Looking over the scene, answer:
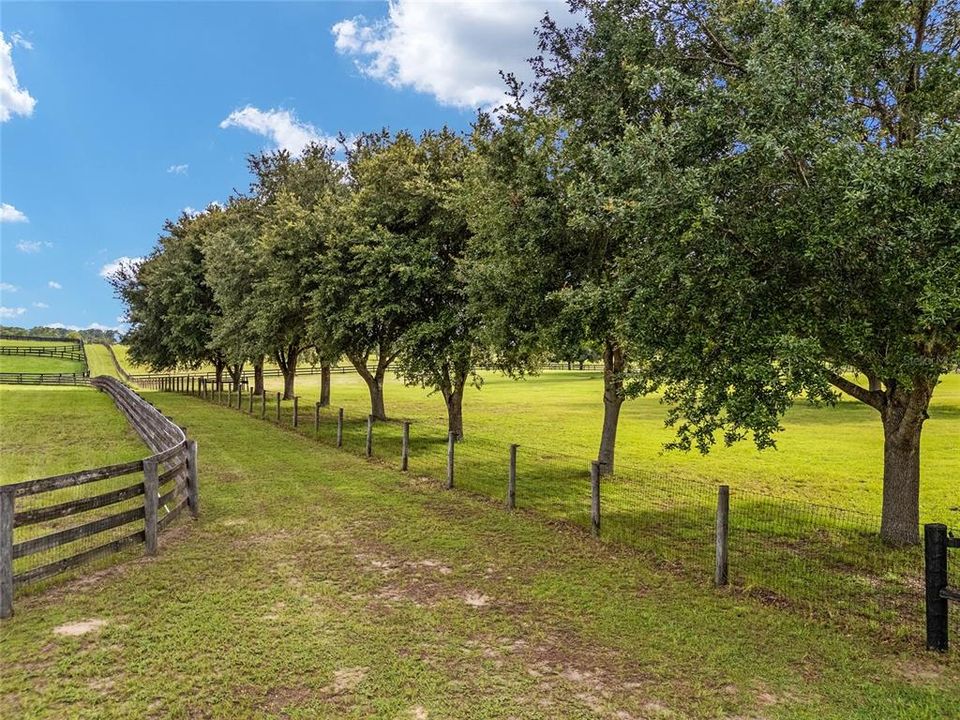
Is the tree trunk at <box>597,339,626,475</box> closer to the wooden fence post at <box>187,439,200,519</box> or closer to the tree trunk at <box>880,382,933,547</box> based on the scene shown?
the tree trunk at <box>880,382,933,547</box>

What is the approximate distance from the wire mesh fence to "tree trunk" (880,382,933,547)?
1.08 feet

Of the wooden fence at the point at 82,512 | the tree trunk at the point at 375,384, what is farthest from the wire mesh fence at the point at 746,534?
the tree trunk at the point at 375,384

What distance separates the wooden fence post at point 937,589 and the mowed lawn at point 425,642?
0.76ft

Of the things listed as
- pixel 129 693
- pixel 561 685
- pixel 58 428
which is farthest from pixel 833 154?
pixel 58 428

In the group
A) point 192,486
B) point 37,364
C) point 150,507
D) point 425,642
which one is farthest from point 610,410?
point 37,364

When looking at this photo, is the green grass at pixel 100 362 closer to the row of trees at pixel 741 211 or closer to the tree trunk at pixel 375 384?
the tree trunk at pixel 375 384

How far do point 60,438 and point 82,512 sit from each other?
14.9m

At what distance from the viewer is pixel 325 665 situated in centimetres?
606

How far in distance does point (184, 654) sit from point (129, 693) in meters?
0.71

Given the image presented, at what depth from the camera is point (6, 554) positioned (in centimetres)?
722

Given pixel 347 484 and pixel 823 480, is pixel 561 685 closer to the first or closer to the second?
pixel 347 484

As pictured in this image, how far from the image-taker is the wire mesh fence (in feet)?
27.3

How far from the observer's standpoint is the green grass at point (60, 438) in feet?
55.7

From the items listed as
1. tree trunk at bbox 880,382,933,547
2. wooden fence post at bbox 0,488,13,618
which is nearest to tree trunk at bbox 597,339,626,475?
tree trunk at bbox 880,382,933,547
